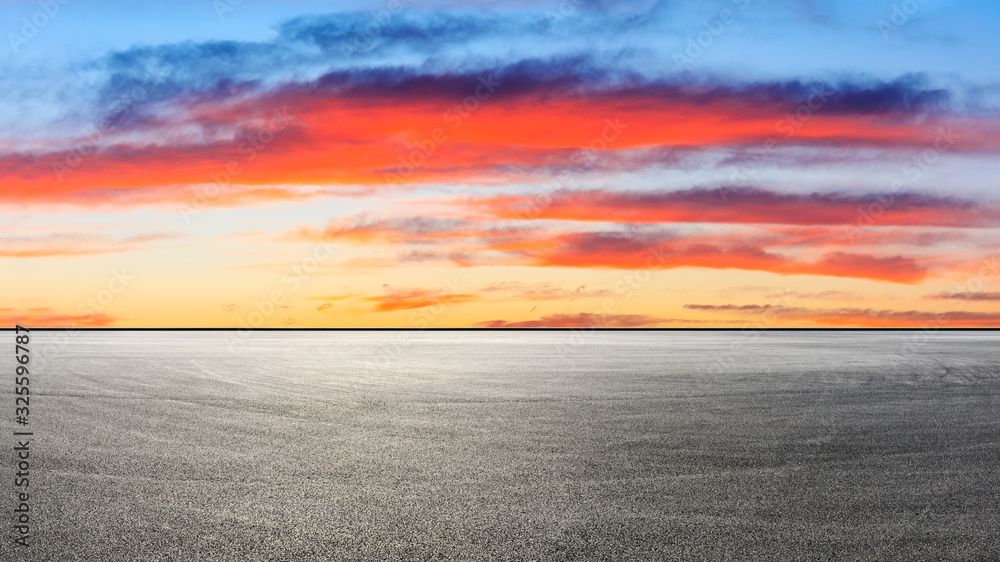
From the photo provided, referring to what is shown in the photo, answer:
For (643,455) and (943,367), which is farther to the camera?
(943,367)

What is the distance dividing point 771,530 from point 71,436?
9722 mm

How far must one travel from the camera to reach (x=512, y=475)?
28.2 feet

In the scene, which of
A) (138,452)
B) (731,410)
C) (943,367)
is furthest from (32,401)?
(943,367)

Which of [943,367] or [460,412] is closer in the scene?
[460,412]

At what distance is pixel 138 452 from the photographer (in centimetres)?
1005

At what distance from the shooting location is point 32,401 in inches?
623

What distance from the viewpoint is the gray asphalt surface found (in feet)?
20.3

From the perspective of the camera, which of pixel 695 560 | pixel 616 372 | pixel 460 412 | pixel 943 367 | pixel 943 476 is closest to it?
pixel 695 560

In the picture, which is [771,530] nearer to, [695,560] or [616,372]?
[695,560]

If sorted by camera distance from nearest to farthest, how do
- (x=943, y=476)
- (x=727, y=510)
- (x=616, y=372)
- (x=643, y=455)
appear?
(x=727, y=510) → (x=943, y=476) → (x=643, y=455) → (x=616, y=372)

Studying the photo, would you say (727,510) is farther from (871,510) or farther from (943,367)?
(943,367)

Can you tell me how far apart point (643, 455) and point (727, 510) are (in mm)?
2730

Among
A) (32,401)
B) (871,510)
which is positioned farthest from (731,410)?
(32,401)

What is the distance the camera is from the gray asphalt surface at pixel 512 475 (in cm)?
619
